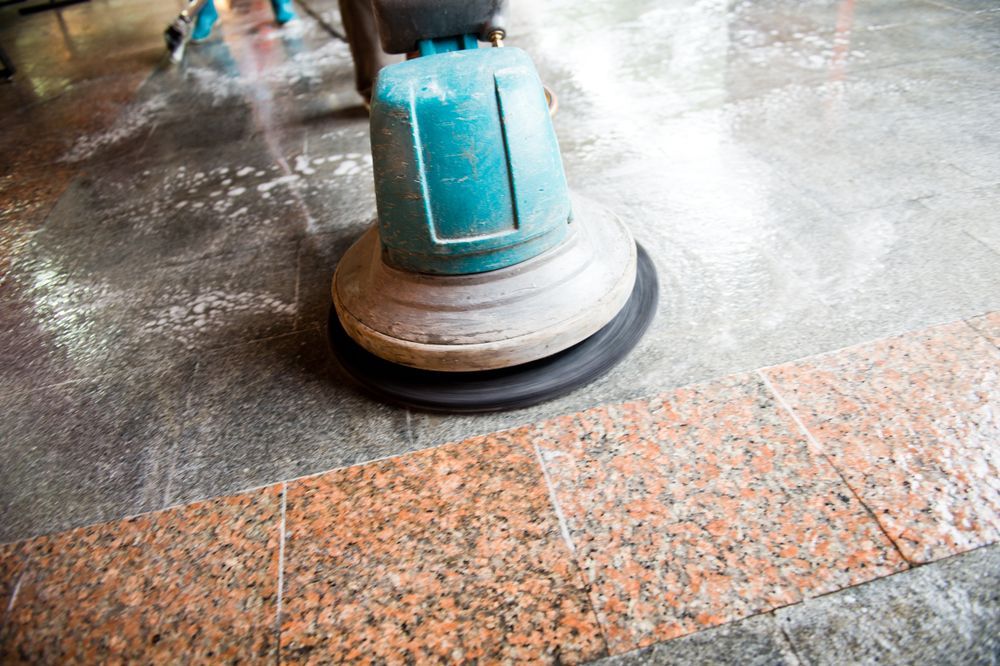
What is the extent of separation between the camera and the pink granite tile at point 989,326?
5.55 feet

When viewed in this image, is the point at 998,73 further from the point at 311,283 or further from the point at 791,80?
the point at 311,283

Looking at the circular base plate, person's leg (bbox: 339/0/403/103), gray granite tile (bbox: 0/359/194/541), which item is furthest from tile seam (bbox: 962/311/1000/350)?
person's leg (bbox: 339/0/403/103)

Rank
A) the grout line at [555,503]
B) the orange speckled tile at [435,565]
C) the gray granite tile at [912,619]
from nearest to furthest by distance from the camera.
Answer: the gray granite tile at [912,619] → the orange speckled tile at [435,565] → the grout line at [555,503]

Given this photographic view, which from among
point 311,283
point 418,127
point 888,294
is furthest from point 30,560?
point 888,294

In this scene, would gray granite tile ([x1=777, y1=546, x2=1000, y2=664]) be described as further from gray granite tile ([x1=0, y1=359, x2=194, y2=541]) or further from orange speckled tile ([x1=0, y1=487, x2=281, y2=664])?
gray granite tile ([x1=0, y1=359, x2=194, y2=541])

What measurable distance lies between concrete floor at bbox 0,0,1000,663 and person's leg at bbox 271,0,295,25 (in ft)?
4.13

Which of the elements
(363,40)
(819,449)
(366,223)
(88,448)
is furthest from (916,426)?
(363,40)

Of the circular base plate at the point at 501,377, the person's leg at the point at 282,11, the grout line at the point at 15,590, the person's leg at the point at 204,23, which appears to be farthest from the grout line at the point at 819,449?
the person's leg at the point at 204,23

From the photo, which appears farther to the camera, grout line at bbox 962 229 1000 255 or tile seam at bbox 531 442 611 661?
grout line at bbox 962 229 1000 255

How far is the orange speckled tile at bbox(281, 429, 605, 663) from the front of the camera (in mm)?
1229

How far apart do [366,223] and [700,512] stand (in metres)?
1.79

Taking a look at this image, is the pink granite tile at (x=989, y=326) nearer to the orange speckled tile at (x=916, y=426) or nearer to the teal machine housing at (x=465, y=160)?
the orange speckled tile at (x=916, y=426)

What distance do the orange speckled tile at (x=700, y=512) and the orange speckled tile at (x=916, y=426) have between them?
0.21 feet

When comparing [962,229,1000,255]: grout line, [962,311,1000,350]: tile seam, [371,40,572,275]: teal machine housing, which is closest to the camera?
[371,40,572,275]: teal machine housing
